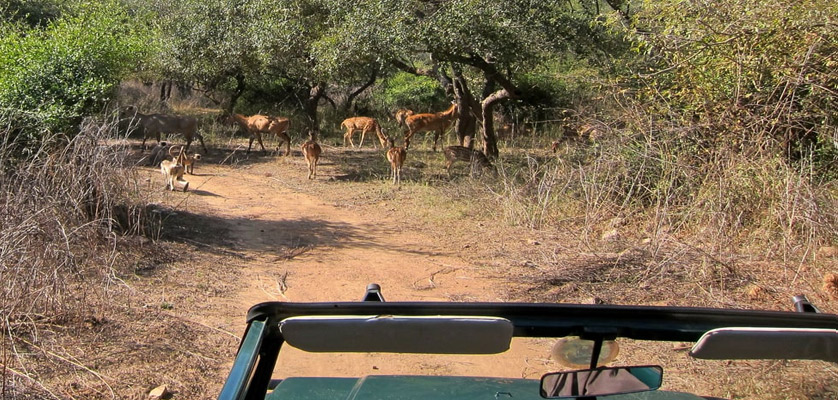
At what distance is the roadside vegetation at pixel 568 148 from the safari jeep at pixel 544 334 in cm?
322

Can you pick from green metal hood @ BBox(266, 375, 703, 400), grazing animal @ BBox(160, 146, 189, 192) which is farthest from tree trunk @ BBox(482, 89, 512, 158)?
green metal hood @ BBox(266, 375, 703, 400)

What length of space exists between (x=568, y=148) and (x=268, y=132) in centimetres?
929

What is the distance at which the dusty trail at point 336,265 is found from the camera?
5.70 meters

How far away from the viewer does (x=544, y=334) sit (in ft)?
6.84

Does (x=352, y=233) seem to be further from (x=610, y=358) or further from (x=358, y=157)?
(x=610, y=358)

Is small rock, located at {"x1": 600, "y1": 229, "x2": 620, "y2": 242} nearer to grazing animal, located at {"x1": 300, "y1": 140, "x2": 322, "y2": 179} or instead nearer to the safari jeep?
the safari jeep

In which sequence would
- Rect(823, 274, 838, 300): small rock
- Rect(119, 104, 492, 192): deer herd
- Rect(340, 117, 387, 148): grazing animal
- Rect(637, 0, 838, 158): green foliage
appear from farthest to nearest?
Rect(340, 117, 387, 148): grazing animal, Rect(119, 104, 492, 192): deer herd, Rect(637, 0, 838, 158): green foliage, Rect(823, 274, 838, 300): small rock

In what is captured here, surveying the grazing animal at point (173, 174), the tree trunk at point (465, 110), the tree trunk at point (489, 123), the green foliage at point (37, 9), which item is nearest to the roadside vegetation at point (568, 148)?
the tree trunk at point (489, 123)

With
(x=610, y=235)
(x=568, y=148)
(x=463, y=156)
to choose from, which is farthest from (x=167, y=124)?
(x=610, y=235)

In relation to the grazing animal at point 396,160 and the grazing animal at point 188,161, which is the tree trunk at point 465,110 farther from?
the grazing animal at point 188,161

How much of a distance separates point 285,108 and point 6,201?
17867mm

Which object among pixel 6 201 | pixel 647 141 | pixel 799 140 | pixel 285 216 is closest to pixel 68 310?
pixel 6 201

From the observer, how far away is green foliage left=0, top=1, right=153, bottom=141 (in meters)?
8.59

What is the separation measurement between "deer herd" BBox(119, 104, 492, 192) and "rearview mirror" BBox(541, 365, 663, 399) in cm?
1150
